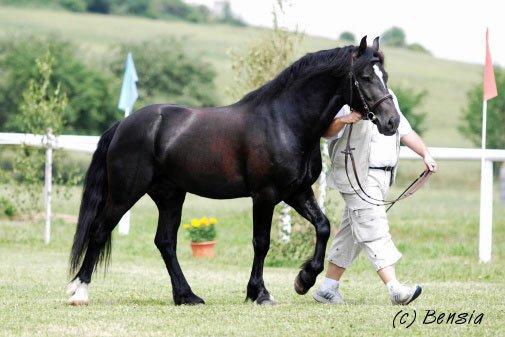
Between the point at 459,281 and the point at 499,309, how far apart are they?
3110 mm

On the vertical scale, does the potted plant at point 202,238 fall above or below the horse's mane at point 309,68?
below

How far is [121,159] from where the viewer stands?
8039mm

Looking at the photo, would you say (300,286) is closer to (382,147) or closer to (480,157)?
(382,147)

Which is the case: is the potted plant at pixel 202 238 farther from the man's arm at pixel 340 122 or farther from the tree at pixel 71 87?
the tree at pixel 71 87

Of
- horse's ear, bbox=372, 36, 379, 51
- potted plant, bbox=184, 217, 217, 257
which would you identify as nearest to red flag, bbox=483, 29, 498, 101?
potted plant, bbox=184, 217, 217, 257

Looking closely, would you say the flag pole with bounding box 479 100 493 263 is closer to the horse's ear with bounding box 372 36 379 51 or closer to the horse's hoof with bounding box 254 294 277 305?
the horse's ear with bounding box 372 36 379 51

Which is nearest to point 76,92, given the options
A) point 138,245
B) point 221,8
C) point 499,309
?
point 138,245

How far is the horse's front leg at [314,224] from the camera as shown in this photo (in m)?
7.62

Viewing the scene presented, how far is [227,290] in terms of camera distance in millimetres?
9125

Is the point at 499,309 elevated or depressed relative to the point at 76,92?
elevated

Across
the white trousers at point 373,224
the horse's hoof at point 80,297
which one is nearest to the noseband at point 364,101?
the white trousers at point 373,224

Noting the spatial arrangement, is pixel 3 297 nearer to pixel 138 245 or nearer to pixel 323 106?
pixel 323 106

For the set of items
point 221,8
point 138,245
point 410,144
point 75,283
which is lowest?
point 221,8

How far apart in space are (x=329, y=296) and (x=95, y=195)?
231 cm
